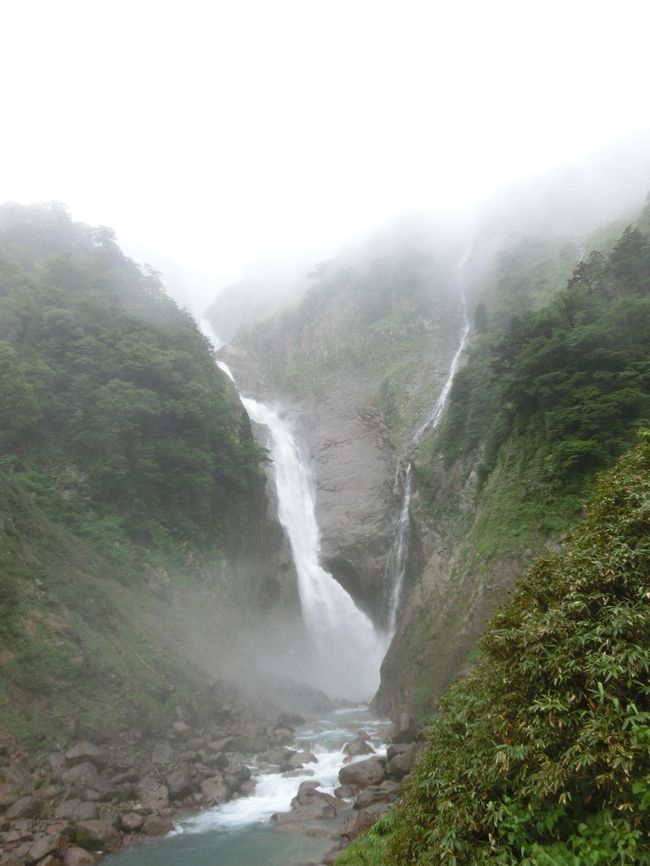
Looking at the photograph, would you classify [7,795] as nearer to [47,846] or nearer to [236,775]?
[47,846]

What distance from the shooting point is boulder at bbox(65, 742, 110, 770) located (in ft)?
49.2

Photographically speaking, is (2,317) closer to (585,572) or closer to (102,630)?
(102,630)

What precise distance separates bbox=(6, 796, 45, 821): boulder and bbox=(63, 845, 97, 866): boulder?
1.52 m

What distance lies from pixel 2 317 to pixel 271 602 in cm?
2424

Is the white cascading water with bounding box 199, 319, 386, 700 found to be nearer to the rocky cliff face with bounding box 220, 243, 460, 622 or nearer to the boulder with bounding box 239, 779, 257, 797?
the rocky cliff face with bounding box 220, 243, 460, 622

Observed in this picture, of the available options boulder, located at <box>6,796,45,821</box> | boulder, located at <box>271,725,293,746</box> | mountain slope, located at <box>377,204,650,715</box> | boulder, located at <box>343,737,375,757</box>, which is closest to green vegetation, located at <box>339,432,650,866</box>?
mountain slope, located at <box>377,204,650,715</box>

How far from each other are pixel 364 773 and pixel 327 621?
24.4 metres

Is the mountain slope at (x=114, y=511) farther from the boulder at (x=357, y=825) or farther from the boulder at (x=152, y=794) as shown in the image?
the boulder at (x=357, y=825)

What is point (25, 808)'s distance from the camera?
1259 cm

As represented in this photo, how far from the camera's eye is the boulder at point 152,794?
14.3 meters

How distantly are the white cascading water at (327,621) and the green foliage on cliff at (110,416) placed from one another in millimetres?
8439

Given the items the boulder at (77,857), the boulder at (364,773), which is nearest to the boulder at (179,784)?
the boulder at (77,857)

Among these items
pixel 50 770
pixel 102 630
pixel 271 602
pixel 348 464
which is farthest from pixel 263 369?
pixel 50 770

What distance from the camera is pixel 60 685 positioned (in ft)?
55.4
